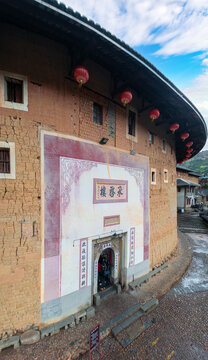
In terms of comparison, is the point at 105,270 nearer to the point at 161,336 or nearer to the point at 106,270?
the point at 106,270

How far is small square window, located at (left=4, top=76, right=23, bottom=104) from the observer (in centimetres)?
427

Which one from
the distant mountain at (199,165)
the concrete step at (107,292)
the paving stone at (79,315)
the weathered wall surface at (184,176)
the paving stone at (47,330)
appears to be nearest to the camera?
the paving stone at (47,330)

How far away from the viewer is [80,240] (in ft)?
17.3

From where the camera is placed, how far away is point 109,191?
240 inches

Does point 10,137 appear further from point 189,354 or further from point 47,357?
point 189,354

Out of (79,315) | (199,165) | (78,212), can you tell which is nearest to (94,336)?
(79,315)

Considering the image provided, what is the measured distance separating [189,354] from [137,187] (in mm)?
5716

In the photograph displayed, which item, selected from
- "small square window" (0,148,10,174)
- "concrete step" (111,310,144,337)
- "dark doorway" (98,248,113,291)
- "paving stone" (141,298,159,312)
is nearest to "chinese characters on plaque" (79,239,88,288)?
"dark doorway" (98,248,113,291)

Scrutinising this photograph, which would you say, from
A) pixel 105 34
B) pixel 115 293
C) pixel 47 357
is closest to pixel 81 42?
pixel 105 34

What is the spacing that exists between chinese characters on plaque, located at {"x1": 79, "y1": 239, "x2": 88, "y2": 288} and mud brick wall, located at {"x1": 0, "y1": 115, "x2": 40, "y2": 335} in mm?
1442

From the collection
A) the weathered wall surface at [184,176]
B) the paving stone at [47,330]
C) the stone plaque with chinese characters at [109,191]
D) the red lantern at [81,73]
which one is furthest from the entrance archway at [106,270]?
the weathered wall surface at [184,176]

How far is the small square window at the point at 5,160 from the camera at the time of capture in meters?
4.21

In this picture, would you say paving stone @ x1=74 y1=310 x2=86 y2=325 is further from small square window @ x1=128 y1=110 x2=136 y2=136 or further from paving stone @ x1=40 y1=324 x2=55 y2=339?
small square window @ x1=128 y1=110 x2=136 y2=136

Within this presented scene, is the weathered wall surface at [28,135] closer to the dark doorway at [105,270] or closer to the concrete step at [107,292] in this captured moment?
the concrete step at [107,292]
